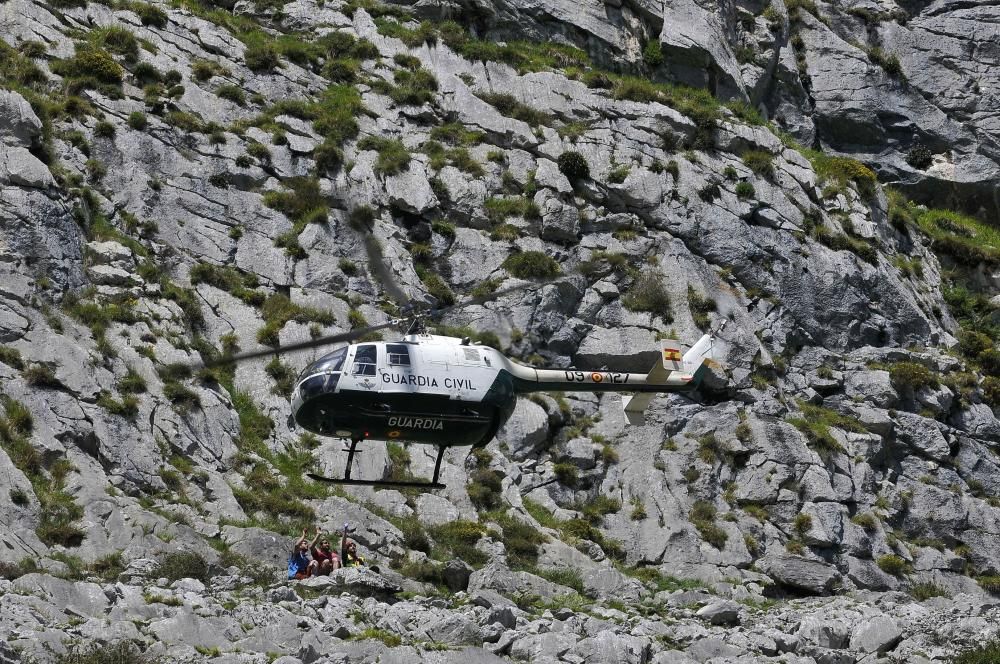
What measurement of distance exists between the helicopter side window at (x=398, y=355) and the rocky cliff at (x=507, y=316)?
4.77 feet

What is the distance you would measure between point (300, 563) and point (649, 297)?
1769cm

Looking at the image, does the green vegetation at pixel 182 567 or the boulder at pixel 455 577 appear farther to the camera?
the boulder at pixel 455 577

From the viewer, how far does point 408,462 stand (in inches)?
1244

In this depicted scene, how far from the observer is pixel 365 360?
23.6 metres

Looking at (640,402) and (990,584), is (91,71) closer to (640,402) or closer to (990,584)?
(640,402)

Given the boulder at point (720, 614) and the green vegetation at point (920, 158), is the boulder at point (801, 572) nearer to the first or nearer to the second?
the boulder at point (720, 614)

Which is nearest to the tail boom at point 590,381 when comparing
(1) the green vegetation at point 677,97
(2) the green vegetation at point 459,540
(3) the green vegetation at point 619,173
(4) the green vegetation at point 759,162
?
(2) the green vegetation at point 459,540

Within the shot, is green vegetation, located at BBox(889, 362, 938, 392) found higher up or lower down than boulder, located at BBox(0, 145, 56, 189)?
lower down

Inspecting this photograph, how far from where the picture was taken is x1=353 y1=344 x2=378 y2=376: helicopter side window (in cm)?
2356

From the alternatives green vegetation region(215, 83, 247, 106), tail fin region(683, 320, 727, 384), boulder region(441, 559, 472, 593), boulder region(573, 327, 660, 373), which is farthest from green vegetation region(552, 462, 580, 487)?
green vegetation region(215, 83, 247, 106)

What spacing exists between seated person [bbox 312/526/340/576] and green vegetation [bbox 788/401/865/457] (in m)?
16.4

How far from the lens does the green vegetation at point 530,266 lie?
3906 cm

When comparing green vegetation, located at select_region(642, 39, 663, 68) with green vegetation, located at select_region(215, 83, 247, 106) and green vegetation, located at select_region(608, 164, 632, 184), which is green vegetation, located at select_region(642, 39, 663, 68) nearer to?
green vegetation, located at select_region(608, 164, 632, 184)

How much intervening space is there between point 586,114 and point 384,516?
2302 centimetres
